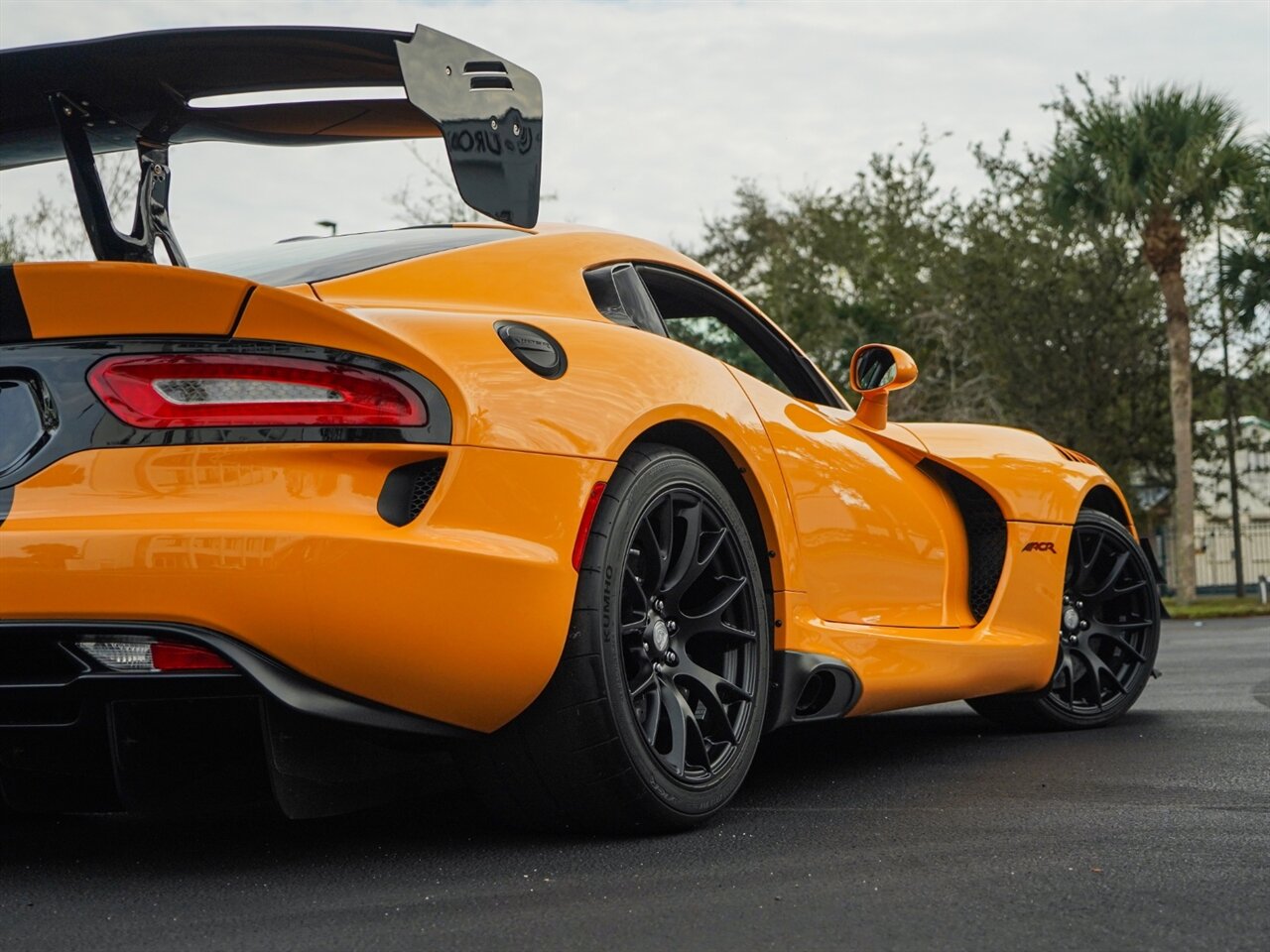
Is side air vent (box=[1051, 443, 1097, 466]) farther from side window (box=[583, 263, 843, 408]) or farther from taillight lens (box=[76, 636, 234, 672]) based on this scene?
taillight lens (box=[76, 636, 234, 672])

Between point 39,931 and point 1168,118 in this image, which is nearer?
point 39,931

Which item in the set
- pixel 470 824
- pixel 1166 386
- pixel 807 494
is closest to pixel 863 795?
pixel 807 494

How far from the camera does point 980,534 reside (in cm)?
463

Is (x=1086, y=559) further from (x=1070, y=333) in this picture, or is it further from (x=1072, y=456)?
(x=1070, y=333)

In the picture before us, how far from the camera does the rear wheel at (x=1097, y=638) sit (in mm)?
4996

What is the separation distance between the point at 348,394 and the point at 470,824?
1146mm

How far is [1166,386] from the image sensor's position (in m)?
29.8

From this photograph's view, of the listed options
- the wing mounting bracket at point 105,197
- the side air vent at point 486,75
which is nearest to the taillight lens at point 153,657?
the wing mounting bracket at point 105,197

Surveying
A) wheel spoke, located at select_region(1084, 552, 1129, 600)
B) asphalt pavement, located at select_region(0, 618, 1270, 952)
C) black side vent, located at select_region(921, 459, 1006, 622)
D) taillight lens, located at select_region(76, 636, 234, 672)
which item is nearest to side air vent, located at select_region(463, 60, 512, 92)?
taillight lens, located at select_region(76, 636, 234, 672)

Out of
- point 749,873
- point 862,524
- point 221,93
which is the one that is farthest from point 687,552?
point 221,93

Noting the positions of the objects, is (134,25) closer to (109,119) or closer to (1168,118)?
(109,119)

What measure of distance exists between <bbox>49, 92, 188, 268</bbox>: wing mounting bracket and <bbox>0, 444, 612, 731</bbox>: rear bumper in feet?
1.85

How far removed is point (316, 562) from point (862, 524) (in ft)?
5.98

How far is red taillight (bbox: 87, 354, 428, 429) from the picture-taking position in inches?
103
